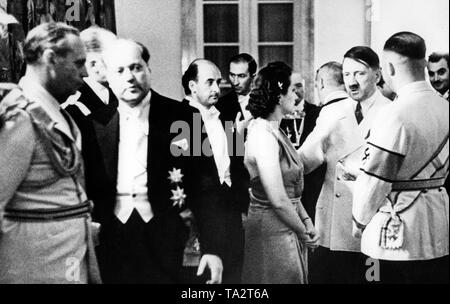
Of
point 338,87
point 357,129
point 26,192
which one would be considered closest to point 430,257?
point 357,129

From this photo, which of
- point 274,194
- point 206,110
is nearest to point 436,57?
point 274,194

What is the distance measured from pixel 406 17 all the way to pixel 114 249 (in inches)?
63.2

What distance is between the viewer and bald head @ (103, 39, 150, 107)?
315 cm

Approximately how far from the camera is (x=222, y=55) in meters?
3.30

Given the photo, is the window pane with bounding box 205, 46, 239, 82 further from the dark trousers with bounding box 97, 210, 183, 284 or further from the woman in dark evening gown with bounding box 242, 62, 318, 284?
the dark trousers with bounding box 97, 210, 183, 284

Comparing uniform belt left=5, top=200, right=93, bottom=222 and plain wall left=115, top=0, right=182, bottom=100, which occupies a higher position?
plain wall left=115, top=0, right=182, bottom=100

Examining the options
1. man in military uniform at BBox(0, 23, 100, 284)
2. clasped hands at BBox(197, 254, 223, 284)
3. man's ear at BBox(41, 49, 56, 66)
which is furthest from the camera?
clasped hands at BBox(197, 254, 223, 284)

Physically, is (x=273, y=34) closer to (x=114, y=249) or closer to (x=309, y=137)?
(x=309, y=137)

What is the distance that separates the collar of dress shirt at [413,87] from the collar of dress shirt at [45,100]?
55.3 inches

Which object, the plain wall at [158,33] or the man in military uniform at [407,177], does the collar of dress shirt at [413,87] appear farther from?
the plain wall at [158,33]

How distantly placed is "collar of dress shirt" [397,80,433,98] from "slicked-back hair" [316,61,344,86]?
0.26m

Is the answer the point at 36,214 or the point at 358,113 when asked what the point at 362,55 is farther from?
the point at 36,214

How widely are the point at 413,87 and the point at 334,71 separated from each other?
342 millimetres

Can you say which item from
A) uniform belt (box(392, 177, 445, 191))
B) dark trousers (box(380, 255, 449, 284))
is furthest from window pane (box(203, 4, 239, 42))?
dark trousers (box(380, 255, 449, 284))
